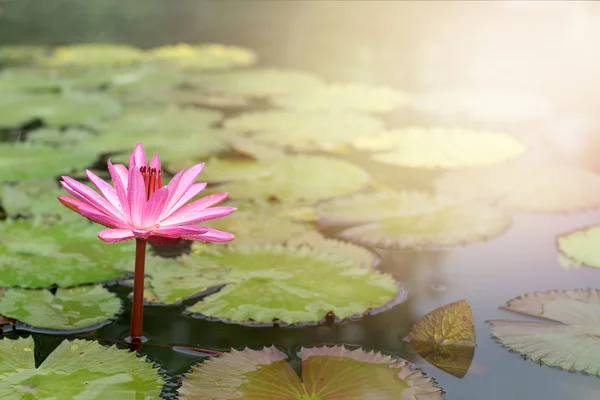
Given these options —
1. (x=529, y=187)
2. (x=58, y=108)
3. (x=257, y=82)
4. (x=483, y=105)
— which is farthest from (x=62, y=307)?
(x=257, y=82)

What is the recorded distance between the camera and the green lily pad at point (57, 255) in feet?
5.26

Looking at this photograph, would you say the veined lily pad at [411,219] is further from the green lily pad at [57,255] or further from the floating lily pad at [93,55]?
the floating lily pad at [93,55]

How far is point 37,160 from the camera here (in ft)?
8.00

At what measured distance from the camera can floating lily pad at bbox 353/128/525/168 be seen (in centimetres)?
245

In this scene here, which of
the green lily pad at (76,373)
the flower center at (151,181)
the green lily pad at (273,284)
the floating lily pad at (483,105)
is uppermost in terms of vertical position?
the floating lily pad at (483,105)

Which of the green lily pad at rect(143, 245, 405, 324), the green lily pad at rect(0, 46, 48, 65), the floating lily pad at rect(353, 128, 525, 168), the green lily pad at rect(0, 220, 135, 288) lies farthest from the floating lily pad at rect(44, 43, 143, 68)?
the green lily pad at rect(143, 245, 405, 324)

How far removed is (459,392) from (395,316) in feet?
0.92

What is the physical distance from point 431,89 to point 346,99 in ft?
1.57

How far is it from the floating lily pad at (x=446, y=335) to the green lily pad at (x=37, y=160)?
1364mm

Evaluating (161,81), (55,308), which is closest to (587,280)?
(55,308)

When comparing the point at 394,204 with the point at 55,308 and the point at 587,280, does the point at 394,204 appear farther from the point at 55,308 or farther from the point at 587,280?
the point at 55,308

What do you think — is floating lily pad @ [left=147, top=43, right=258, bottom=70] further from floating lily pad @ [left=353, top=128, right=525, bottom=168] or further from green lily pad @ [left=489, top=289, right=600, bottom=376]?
green lily pad @ [left=489, top=289, right=600, bottom=376]

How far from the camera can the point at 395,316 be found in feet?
4.84

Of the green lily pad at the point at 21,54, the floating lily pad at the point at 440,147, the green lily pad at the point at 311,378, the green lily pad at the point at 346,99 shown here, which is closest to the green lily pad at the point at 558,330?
the green lily pad at the point at 311,378
